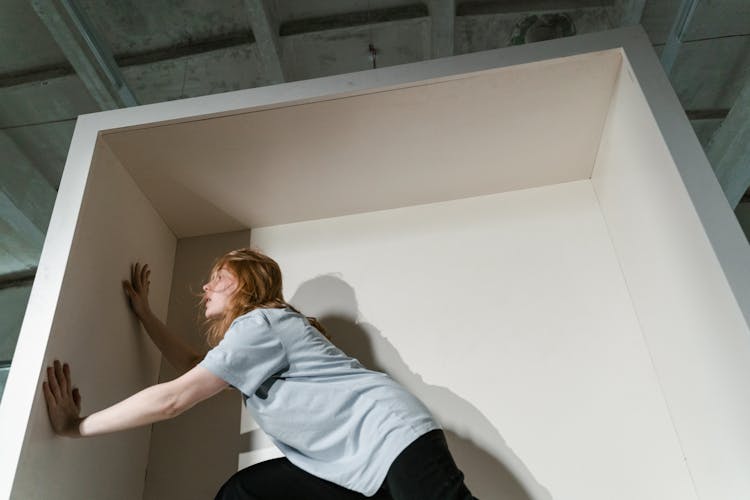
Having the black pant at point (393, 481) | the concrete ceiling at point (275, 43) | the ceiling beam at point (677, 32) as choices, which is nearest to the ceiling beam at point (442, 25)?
the concrete ceiling at point (275, 43)

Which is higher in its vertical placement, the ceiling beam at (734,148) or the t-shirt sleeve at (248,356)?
the ceiling beam at (734,148)

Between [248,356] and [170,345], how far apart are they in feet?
1.59

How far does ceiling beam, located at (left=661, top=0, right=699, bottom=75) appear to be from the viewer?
8.32 feet

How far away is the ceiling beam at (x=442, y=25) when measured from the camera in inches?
103

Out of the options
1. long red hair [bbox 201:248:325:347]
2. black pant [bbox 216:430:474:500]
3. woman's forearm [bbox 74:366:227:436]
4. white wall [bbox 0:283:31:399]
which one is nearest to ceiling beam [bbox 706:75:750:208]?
long red hair [bbox 201:248:325:347]

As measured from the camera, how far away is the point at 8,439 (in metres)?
1.19

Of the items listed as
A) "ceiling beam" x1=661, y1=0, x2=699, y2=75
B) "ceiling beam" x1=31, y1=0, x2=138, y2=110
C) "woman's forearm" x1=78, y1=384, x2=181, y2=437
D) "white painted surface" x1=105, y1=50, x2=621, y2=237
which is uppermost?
"ceiling beam" x1=31, y1=0, x2=138, y2=110

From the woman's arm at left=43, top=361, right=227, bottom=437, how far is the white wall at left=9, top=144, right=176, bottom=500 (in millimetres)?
24

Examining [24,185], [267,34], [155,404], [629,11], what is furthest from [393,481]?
[24,185]

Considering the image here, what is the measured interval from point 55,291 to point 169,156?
19.3 inches

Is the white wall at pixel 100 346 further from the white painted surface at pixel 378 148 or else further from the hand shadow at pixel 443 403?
the hand shadow at pixel 443 403

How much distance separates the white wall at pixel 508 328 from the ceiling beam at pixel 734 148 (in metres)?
1.49

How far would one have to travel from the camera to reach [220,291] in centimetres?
156

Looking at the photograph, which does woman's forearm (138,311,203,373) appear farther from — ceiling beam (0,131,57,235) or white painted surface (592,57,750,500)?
ceiling beam (0,131,57,235)
